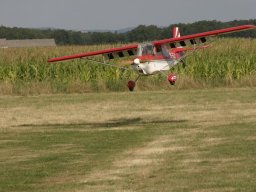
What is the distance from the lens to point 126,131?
21547 millimetres

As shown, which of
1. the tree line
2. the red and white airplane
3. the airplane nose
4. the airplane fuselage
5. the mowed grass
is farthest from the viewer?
the tree line

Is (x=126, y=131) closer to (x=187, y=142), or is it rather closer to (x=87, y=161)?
(x=187, y=142)

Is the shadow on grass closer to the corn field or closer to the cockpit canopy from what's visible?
the cockpit canopy

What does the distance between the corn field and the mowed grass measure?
3050 mm

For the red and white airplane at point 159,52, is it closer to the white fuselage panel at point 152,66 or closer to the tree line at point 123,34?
the white fuselage panel at point 152,66

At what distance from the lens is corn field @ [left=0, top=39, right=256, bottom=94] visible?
35.2 meters

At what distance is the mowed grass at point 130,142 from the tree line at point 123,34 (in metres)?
Answer: 29.3

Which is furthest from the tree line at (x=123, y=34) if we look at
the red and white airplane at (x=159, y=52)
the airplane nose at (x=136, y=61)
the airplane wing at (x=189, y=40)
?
the airplane nose at (x=136, y=61)

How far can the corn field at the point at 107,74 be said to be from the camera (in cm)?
3519

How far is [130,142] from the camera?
755 inches

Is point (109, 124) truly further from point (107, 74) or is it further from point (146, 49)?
point (107, 74)

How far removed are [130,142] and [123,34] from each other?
82250 millimetres

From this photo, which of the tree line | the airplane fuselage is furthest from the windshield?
the tree line

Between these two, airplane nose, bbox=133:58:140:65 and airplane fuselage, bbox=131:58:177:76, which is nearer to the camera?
airplane nose, bbox=133:58:140:65
